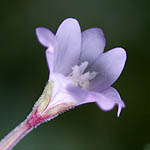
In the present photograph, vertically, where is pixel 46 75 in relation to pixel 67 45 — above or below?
below

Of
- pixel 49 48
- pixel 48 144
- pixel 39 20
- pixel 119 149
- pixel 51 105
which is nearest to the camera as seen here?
pixel 49 48

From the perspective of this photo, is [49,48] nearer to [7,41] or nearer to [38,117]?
[38,117]

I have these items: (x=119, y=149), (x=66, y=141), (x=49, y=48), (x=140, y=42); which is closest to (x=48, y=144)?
(x=66, y=141)

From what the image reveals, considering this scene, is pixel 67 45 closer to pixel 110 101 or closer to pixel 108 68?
pixel 108 68

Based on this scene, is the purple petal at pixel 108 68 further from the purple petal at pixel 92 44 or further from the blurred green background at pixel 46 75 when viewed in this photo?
the blurred green background at pixel 46 75

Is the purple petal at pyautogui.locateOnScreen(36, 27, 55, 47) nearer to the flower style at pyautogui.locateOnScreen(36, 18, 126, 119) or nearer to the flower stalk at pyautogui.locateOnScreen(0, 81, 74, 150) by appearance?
the flower style at pyautogui.locateOnScreen(36, 18, 126, 119)

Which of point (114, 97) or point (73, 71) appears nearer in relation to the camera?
point (114, 97)

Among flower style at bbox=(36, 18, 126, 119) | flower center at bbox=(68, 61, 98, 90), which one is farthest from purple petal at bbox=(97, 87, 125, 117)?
flower center at bbox=(68, 61, 98, 90)

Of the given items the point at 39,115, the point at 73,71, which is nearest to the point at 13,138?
the point at 39,115
